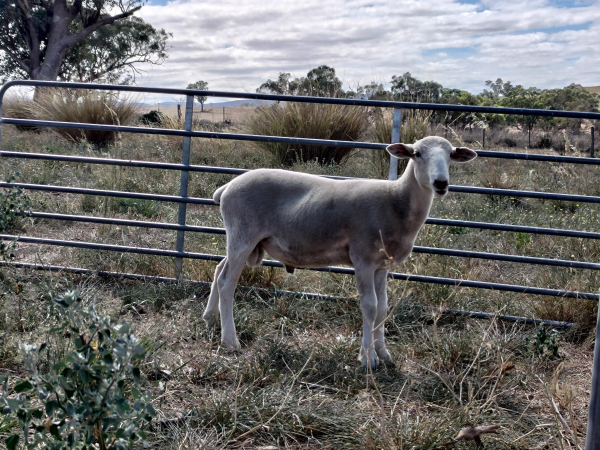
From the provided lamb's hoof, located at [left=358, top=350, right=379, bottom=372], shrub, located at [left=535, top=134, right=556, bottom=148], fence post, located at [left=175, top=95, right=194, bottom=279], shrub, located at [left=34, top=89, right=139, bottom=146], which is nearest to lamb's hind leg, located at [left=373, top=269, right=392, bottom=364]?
lamb's hoof, located at [left=358, top=350, right=379, bottom=372]

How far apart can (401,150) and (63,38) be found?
2986 centimetres

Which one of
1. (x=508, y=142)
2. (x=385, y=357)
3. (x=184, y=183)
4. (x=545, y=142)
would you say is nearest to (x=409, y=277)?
(x=385, y=357)

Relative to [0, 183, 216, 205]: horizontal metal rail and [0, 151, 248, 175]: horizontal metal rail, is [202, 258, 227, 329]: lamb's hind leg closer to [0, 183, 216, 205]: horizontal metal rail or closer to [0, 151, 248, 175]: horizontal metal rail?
[0, 183, 216, 205]: horizontal metal rail

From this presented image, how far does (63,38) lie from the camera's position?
97.4 ft

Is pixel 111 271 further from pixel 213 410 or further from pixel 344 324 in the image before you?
pixel 213 410

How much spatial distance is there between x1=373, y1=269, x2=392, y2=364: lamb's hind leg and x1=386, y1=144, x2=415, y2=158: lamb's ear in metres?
0.82

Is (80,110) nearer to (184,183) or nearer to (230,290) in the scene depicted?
(184,183)

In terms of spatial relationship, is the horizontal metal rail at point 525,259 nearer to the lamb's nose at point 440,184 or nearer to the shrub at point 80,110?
the lamb's nose at point 440,184

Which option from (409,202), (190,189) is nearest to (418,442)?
(409,202)

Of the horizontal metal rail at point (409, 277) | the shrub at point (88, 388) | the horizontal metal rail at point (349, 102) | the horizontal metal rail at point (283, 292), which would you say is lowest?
the horizontal metal rail at point (283, 292)

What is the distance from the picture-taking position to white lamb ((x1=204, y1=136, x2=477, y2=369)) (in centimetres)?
396

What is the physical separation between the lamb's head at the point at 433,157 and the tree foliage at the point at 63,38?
26.6m

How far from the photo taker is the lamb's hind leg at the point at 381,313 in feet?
13.5

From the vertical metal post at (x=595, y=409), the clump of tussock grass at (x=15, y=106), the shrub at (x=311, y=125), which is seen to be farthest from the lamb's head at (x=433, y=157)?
the clump of tussock grass at (x=15, y=106)
